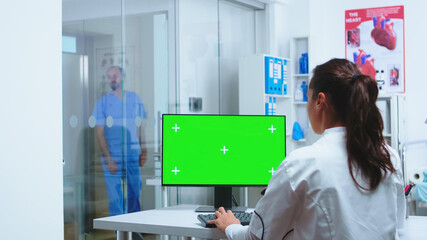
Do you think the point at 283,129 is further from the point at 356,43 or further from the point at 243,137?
the point at 356,43

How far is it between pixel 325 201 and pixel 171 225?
89 cm

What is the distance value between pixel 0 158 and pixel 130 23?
66.8 inches

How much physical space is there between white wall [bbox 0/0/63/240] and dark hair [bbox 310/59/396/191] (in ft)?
5.18

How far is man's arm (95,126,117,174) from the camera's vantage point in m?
3.60

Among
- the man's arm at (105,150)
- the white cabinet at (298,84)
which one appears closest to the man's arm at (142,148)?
the man's arm at (105,150)

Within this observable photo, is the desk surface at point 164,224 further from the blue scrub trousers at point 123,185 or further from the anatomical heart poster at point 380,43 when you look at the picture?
the anatomical heart poster at point 380,43

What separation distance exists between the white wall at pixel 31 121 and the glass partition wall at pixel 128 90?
535 mm

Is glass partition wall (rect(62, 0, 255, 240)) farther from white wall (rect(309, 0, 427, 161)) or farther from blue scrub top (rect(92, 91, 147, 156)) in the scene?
white wall (rect(309, 0, 427, 161))

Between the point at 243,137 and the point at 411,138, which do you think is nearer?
the point at 243,137

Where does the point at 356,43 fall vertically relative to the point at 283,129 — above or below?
above

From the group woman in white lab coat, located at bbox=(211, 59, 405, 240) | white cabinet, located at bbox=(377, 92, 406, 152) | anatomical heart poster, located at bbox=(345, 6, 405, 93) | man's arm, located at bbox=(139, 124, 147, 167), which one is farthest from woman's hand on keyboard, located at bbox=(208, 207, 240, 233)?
anatomical heart poster, located at bbox=(345, 6, 405, 93)

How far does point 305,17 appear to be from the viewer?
5.47m

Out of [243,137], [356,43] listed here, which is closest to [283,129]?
[243,137]

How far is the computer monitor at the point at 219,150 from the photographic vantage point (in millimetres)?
2535
